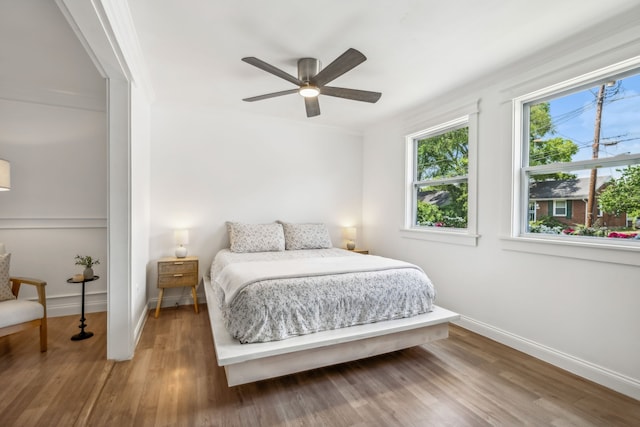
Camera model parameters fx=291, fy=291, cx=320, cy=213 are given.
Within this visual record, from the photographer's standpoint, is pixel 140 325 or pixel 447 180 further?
pixel 447 180

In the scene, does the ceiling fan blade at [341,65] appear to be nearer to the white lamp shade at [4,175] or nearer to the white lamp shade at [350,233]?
the white lamp shade at [350,233]

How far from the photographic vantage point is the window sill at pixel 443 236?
3061mm

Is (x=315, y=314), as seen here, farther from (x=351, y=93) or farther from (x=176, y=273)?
(x=176, y=273)

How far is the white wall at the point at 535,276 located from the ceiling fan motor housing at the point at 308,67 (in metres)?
1.66

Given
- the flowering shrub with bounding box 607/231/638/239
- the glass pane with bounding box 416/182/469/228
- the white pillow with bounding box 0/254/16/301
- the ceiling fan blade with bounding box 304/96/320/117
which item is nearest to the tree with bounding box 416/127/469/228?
the glass pane with bounding box 416/182/469/228

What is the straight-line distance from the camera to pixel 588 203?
2314mm

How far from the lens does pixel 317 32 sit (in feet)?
7.13

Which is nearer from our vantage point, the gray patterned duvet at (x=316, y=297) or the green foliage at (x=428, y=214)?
the gray patterned duvet at (x=316, y=297)

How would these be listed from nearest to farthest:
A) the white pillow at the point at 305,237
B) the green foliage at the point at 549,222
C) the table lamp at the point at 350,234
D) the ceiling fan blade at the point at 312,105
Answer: the green foliage at the point at 549,222
the ceiling fan blade at the point at 312,105
the white pillow at the point at 305,237
the table lamp at the point at 350,234

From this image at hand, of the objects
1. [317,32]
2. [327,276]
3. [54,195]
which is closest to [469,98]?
[317,32]

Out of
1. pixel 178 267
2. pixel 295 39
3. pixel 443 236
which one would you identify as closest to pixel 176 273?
pixel 178 267

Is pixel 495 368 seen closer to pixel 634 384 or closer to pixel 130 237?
pixel 634 384

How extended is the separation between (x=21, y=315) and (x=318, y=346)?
91.0 inches

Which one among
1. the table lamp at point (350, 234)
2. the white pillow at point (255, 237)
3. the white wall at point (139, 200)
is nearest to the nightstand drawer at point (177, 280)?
the white wall at point (139, 200)
